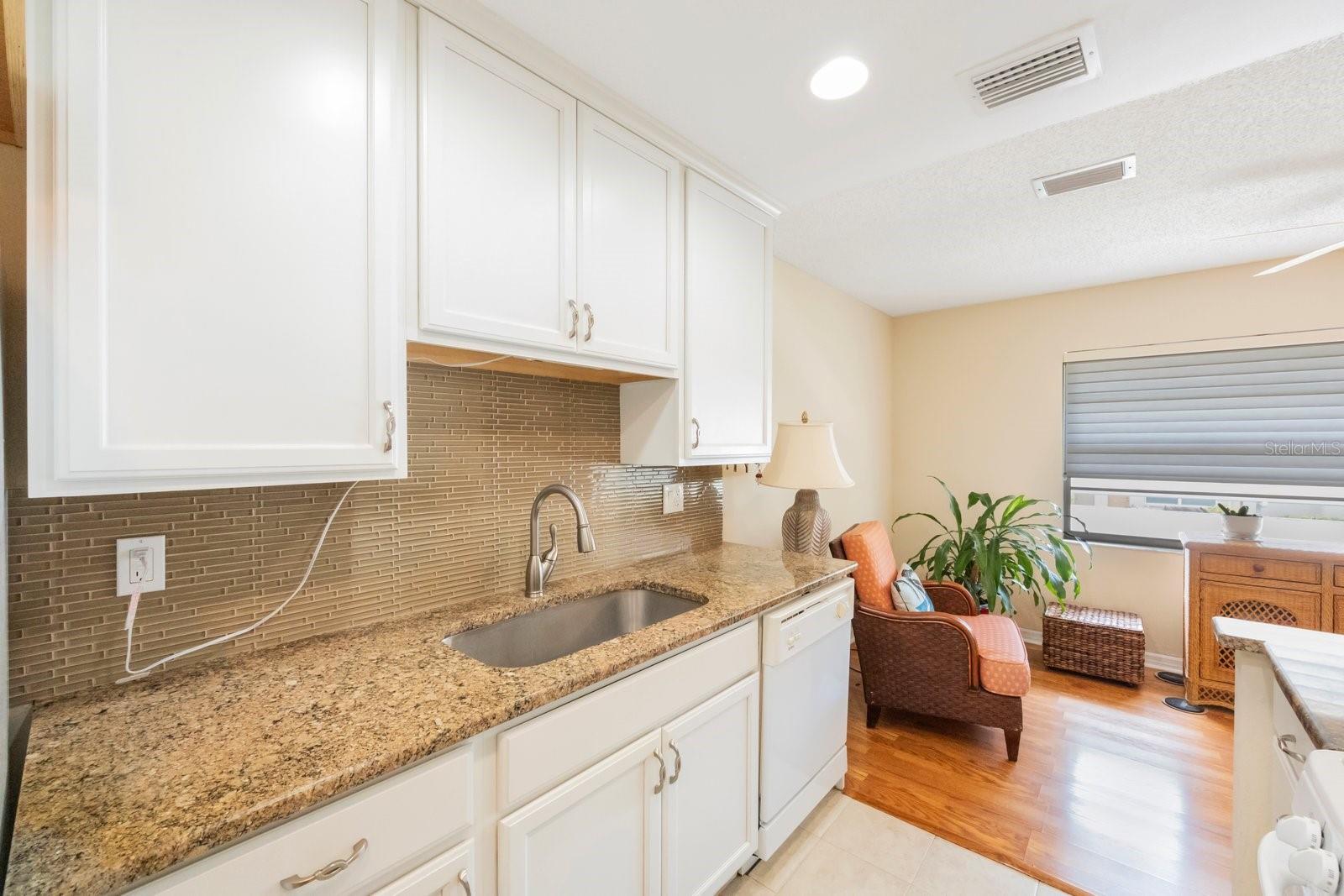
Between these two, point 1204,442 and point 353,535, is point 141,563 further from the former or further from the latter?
→ point 1204,442

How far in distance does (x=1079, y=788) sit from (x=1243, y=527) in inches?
72.4

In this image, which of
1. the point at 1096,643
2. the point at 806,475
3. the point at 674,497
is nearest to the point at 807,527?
the point at 806,475

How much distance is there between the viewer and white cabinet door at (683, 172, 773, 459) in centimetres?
188

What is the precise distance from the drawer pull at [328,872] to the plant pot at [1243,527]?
13.5 ft

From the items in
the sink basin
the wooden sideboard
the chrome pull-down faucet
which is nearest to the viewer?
the sink basin

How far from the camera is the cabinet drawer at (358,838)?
2.31 ft

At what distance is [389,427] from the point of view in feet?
3.73

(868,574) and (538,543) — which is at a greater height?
(538,543)

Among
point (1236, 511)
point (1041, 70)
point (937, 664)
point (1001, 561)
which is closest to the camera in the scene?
point (1041, 70)

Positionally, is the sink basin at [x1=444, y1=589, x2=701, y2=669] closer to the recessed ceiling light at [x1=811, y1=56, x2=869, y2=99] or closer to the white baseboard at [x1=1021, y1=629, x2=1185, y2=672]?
the recessed ceiling light at [x1=811, y1=56, x2=869, y2=99]

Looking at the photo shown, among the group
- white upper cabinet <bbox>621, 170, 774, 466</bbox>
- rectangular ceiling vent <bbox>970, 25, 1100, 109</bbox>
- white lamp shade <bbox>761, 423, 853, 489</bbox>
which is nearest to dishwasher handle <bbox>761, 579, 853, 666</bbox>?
white lamp shade <bbox>761, 423, 853, 489</bbox>

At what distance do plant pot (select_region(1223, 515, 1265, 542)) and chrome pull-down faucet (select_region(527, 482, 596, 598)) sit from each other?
11.6ft

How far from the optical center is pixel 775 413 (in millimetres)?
3031

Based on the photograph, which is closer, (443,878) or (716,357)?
(443,878)
